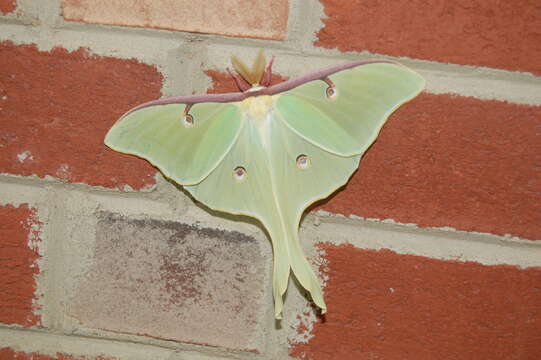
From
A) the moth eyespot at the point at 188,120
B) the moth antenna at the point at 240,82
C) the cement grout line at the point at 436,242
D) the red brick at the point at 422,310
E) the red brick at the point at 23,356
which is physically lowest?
the red brick at the point at 23,356

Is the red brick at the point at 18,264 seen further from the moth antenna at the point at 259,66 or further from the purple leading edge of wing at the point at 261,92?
the moth antenna at the point at 259,66

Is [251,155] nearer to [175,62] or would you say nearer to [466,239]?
[175,62]

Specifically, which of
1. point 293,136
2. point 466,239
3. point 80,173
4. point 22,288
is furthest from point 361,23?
point 22,288

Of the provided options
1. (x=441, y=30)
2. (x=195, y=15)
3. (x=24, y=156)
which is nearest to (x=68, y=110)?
(x=24, y=156)

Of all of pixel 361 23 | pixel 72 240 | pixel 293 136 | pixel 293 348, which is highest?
pixel 361 23

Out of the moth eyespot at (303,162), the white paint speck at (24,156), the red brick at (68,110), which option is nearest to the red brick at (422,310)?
the moth eyespot at (303,162)

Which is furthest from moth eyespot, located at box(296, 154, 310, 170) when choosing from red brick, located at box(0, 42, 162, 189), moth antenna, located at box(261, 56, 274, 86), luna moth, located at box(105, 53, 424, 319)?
red brick, located at box(0, 42, 162, 189)
